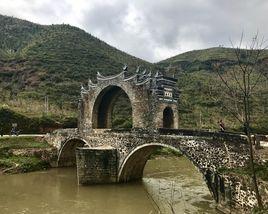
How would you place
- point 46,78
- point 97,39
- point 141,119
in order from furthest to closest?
1. point 97,39
2. point 46,78
3. point 141,119

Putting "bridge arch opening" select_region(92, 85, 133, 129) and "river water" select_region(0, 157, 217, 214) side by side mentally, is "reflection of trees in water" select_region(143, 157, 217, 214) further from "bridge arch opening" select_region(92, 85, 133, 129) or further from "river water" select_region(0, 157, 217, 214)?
"bridge arch opening" select_region(92, 85, 133, 129)

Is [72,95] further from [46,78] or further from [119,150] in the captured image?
[119,150]

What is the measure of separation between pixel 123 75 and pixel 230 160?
14248 mm

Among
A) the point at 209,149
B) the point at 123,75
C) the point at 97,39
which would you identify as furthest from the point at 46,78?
the point at 209,149

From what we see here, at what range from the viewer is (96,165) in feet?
83.1

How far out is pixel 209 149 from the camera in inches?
739

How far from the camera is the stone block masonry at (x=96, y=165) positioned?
82.8ft

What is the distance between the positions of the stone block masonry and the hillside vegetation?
1401cm

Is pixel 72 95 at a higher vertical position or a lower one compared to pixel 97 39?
lower

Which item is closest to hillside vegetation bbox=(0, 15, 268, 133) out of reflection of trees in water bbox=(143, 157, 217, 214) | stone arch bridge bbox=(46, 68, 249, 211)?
reflection of trees in water bbox=(143, 157, 217, 214)

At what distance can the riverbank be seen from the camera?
105 feet

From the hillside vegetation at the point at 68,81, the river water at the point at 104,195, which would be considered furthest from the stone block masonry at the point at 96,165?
the hillside vegetation at the point at 68,81

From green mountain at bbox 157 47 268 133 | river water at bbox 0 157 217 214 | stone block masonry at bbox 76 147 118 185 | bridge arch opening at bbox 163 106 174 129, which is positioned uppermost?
green mountain at bbox 157 47 268 133

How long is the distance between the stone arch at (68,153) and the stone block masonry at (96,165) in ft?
30.9
